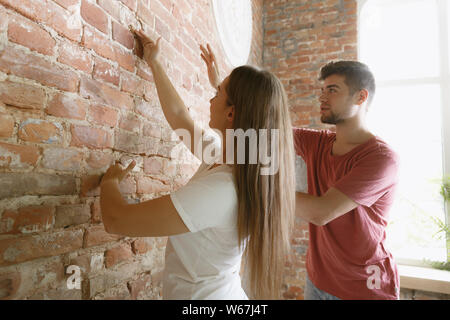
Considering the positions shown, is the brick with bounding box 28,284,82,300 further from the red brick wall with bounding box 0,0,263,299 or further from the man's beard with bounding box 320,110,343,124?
the man's beard with bounding box 320,110,343,124

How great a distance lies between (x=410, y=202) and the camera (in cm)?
301

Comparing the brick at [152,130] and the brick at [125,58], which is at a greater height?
the brick at [125,58]

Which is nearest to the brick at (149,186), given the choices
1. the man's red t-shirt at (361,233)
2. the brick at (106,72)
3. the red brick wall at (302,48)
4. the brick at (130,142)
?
the brick at (130,142)

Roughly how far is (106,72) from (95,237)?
655 mm

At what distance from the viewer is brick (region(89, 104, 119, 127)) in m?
1.02

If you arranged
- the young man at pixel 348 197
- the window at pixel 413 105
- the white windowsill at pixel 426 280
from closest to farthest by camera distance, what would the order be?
the young man at pixel 348 197
the white windowsill at pixel 426 280
the window at pixel 413 105

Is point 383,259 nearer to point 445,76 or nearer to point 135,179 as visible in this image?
point 135,179

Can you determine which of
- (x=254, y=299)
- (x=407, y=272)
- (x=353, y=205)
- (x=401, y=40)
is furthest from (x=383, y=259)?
(x=401, y=40)

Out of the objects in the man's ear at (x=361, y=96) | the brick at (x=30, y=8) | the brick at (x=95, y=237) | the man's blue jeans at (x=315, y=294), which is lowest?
the man's blue jeans at (x=315, y=294)

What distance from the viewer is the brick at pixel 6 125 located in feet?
2.43

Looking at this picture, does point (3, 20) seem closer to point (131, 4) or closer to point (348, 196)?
point (131, 4)

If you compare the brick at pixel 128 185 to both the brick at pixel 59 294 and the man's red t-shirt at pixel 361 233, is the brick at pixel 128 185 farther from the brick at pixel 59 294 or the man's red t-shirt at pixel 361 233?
the man's red t-shirt at pixel 361 233

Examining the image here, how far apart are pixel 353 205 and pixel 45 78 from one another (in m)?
1.43
